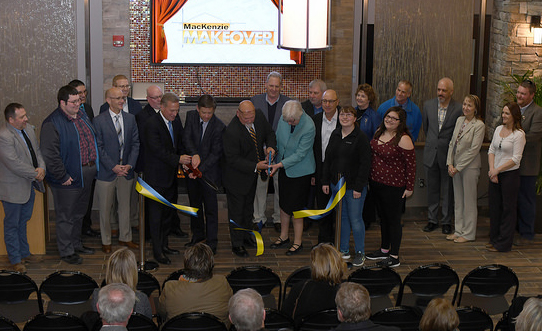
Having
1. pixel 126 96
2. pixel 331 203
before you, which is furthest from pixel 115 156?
pixel 331 203

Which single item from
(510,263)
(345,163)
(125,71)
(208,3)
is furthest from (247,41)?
(510,263)

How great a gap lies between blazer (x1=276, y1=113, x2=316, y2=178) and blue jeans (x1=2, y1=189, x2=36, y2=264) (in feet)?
8.51

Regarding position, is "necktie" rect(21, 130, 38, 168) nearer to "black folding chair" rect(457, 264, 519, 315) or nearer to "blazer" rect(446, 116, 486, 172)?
"black folding chair" rect(457, 264, 519, 315)

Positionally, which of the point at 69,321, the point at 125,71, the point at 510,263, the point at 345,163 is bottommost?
the point at 510,263

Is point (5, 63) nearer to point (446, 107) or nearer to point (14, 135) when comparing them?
point (14, 135)

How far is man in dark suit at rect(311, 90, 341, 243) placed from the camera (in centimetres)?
789

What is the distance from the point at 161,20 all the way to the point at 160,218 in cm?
407

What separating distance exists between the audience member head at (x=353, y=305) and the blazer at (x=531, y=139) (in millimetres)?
4595

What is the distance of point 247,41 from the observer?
35.7 feet

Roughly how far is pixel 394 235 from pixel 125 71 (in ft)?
16.0

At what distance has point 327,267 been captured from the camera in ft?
16.5

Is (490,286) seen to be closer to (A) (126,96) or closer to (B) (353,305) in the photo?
(B) (353,305)

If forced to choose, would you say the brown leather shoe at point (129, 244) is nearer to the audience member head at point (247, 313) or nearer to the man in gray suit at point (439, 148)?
the man in gray suit at point (439, 148)

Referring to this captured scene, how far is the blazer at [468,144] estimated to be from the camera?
8.35 m
